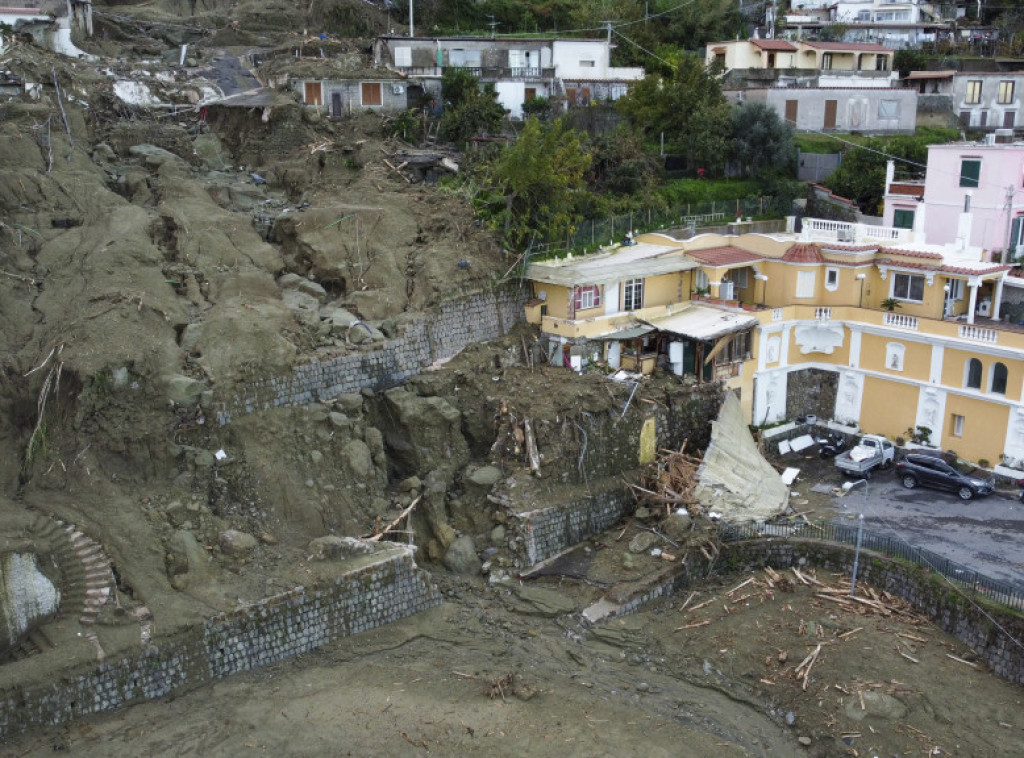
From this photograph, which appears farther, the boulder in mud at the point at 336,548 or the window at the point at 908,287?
the window at the point at 908,287

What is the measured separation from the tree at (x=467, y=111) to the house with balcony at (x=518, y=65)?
1.15 metres

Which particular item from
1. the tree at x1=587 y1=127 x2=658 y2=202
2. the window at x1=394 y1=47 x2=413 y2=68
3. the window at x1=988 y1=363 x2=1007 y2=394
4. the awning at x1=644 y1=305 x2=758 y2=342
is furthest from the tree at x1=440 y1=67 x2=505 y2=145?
the window at x1=988 y1=363 x2=1007 y2=394

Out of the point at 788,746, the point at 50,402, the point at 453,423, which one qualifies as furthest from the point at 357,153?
the point at 788,746

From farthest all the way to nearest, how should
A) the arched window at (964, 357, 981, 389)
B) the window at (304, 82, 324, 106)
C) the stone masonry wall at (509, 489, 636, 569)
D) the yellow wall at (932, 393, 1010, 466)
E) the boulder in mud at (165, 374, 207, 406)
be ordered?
the window at (304, 82, 324, 106) < the arched window at (964, 357, 981, 389) < the yellow wall at (932, 393, 1010, 466) < the stone masonry wall at (509, 489, 636, 569) < the boulder in mud at (165, 374, 207, 406)

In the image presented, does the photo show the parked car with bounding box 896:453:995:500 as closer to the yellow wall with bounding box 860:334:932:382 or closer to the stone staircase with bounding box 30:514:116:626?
the yellow wall with bounding box 860:334:932:382

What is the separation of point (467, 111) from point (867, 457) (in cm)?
2140

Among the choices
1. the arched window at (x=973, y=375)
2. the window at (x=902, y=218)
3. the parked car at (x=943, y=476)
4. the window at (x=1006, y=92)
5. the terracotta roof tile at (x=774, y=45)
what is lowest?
the parked car at (x=943, y=476)

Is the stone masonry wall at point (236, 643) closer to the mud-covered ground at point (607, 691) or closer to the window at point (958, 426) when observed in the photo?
the mud-covered ground at point (607, 691)

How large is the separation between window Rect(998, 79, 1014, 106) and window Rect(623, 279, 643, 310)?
3019 centimetres

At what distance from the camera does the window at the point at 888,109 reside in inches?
2004

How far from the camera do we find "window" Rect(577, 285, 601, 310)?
34166 mm

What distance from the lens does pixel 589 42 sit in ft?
166

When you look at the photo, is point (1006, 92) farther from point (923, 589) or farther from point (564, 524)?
point (564, 524)

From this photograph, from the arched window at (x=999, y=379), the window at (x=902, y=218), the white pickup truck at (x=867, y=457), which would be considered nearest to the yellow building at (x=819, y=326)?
the arched window at (x=999, y=379)
